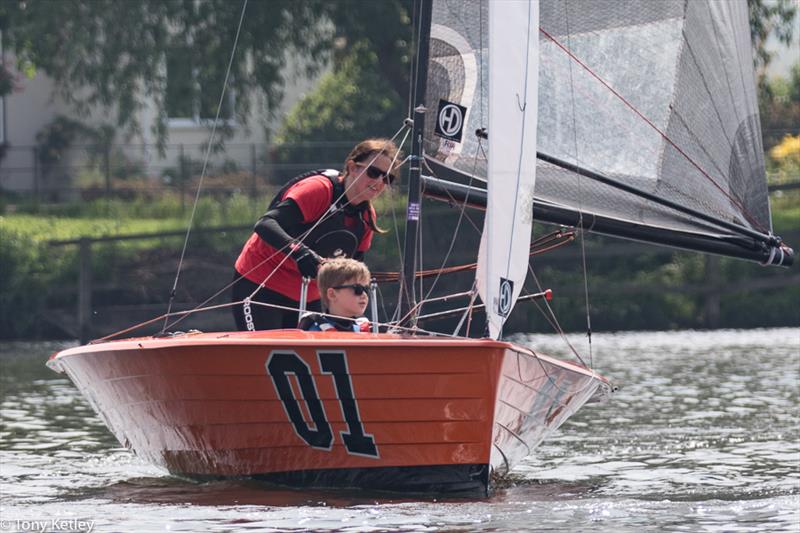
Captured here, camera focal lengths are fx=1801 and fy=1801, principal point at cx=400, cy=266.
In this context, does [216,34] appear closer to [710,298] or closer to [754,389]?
[710,298]

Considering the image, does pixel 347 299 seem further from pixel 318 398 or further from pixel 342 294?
pixel 318 398

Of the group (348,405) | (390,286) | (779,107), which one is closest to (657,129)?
(348,405)

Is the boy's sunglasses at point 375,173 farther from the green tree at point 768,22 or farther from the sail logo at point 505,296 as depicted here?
the green tree at point 768,22

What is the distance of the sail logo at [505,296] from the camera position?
8.14m

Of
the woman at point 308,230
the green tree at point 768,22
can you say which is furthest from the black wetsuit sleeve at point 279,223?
the green tree at point 768,22

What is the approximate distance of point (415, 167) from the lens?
30.9 feet

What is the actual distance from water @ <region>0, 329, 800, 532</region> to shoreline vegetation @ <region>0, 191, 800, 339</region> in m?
5.03

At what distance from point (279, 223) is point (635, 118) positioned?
2.29 metres

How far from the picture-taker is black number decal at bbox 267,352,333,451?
8.16m

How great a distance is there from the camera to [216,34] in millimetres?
23094

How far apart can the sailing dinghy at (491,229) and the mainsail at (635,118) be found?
0.01 m

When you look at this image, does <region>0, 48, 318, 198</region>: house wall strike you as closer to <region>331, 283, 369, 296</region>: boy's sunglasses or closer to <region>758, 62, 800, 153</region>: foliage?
<region>758, 62, 800, 153</region>: foliage

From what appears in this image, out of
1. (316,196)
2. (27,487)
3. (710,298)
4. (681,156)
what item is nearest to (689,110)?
(681,156)

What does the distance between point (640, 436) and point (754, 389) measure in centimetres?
315
